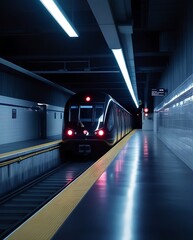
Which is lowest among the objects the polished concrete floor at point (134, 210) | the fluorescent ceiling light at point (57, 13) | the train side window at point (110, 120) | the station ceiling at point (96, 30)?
the polished concrete floor at point (134, 210)

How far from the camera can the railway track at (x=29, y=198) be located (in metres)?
6.28

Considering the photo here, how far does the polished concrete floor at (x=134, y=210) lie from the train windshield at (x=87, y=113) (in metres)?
6.73

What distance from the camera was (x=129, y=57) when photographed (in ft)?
39.2

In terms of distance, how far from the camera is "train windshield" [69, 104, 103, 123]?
13.6 meters

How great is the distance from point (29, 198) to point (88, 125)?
569 centimetres

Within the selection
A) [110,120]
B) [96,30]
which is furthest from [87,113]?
[96,30]

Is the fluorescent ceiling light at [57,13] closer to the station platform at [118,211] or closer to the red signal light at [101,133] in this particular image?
the station platform at [118,211]

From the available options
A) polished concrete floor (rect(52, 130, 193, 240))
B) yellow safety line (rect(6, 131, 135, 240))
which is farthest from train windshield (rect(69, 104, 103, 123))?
yellow safety line (rect(6, 131, 135, 240))

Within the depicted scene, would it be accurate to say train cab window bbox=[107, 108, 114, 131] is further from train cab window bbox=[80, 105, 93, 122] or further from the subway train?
train cab window bbox=[80, 105, 93, 122]

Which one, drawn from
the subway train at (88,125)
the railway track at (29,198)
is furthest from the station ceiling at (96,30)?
the railway track at (29,198)

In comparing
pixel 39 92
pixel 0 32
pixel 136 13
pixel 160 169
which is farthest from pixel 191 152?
pixel 39 92

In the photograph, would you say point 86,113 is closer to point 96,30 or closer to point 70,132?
point 70,132

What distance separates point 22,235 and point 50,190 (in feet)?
20.5

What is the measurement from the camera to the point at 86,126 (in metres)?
13.6
